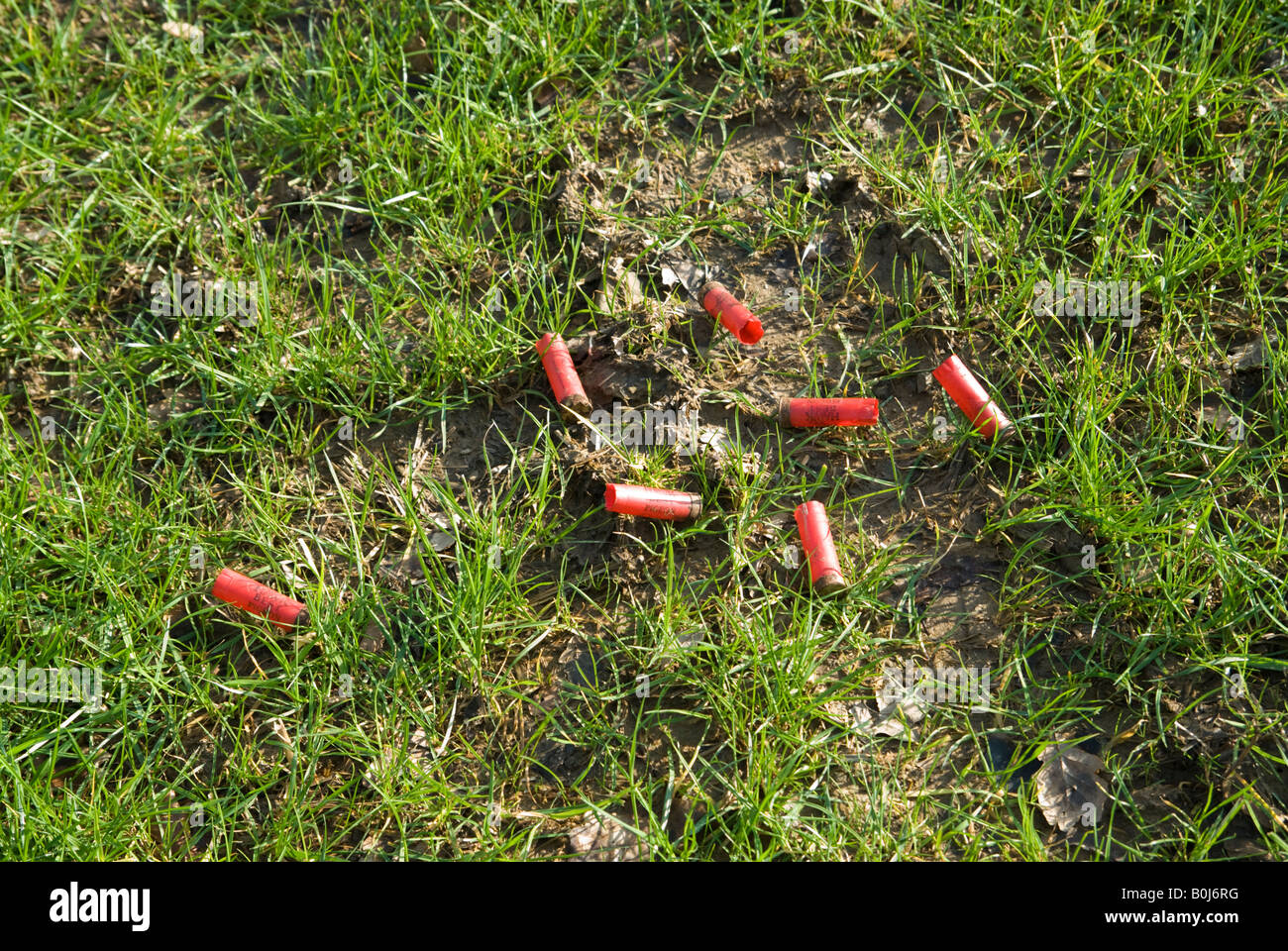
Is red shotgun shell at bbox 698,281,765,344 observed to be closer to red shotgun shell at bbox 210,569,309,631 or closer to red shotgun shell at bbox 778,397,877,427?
red shotgun shell at bbox 778,397,877,427

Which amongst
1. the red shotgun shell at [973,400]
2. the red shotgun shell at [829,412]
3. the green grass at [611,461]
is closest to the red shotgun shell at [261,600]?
the green grass at [611,461]

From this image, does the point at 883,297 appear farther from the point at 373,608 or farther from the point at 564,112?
the point at 373,608

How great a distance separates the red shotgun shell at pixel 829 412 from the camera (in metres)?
3.60

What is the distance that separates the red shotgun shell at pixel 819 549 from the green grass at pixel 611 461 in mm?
79

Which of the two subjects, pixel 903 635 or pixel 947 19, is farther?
pixel 947 19

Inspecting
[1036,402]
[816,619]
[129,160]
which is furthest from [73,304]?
[1036,402]

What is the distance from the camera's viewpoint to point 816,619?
328cm

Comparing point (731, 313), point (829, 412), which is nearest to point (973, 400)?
point (829, 412)

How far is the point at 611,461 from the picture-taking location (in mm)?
3572

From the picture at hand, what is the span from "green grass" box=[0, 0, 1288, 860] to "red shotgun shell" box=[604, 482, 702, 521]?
7cm

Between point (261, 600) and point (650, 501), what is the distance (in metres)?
1.27

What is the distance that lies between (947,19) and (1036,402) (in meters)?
1.81

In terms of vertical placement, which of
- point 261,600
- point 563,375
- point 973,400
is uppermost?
point 973,400

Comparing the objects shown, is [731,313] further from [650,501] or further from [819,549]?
[819,549]
